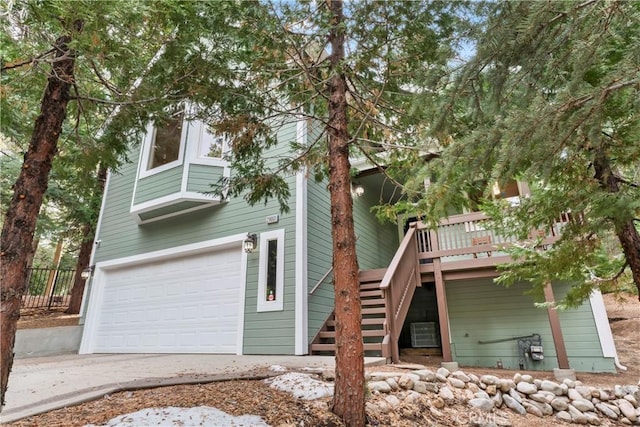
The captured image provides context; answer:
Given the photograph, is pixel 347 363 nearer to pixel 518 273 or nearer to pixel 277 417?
pixel 277 417

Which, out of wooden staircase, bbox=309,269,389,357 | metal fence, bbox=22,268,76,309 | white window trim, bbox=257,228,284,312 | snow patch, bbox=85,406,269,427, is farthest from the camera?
metal fence, bbox=22,268,76,309

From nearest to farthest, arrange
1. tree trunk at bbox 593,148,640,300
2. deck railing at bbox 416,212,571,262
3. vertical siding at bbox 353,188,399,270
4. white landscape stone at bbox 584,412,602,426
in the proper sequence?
1. tree trunk at bbox 593,148,640,300
2. white landscape stone at bbox 584,412,602,426
3. deck railing at bbox 416,212,571,262
4. vertical siding at bbox 353,188,399,270

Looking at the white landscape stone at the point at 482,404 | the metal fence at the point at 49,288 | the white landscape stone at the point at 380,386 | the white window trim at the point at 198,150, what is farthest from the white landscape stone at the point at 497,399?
the metal fence at the point at 49,288

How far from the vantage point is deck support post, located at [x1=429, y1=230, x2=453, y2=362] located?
250 inches

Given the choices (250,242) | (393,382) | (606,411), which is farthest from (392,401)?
(250,242)

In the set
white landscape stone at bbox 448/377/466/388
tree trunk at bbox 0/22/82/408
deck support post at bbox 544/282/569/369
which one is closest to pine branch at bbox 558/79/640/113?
white landscape stone at bbox 448/377/466/388

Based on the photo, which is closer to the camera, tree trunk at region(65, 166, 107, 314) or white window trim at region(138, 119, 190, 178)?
white window trim at region(138, 119, 190, 178)

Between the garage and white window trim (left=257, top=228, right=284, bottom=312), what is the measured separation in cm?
44

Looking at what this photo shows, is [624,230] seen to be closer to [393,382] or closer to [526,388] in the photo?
[526,388]

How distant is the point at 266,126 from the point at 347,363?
258 cm

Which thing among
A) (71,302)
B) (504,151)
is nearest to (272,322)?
(504,151)

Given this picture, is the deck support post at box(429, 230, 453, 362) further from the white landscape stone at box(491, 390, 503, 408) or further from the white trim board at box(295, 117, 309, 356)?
the white trim board at box(295, 117, 309, 356)

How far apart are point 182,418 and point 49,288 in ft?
39.2

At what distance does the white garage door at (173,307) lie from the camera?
6851 mm
